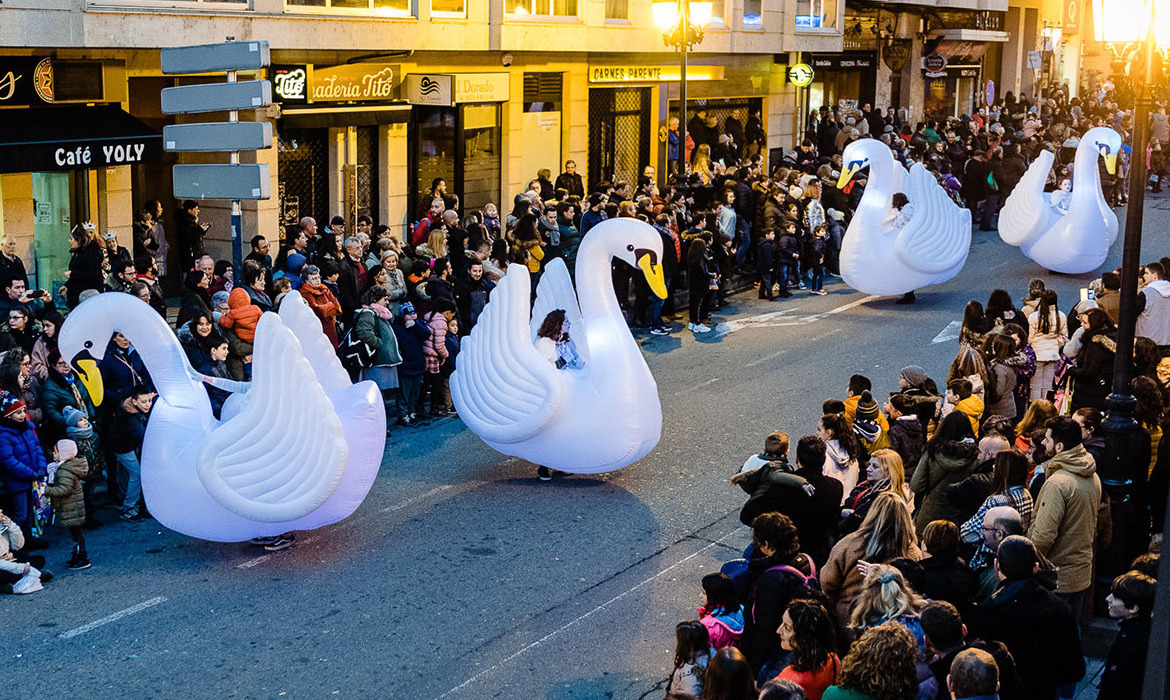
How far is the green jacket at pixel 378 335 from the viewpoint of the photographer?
13.5 metres

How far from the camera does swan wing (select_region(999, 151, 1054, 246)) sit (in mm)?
20062

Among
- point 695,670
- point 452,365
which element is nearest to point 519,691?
point 695,670

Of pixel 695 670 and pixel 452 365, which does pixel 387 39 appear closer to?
pixel 452 365

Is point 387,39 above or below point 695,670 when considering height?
above

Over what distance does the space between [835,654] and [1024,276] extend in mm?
16508

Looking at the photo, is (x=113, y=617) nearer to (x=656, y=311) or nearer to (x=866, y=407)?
(x=866, y=407)

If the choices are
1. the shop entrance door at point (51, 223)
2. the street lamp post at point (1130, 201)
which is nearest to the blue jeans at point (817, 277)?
the shop entrance door at point (51, 223)

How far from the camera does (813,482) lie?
8.92 metres

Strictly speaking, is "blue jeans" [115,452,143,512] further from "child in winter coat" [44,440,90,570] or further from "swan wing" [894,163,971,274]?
"swan wing" [894,163,971,274]

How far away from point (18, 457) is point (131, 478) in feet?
4.45

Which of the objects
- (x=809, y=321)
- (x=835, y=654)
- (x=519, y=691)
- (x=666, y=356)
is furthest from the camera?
(x=809, y=321)

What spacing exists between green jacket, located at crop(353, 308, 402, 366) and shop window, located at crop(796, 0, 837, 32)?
19.4 m

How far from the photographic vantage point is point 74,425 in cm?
1084

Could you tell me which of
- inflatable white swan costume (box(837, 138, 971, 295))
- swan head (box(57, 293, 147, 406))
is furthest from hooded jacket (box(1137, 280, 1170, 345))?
swan head (box(57, 293, 147, 406))
